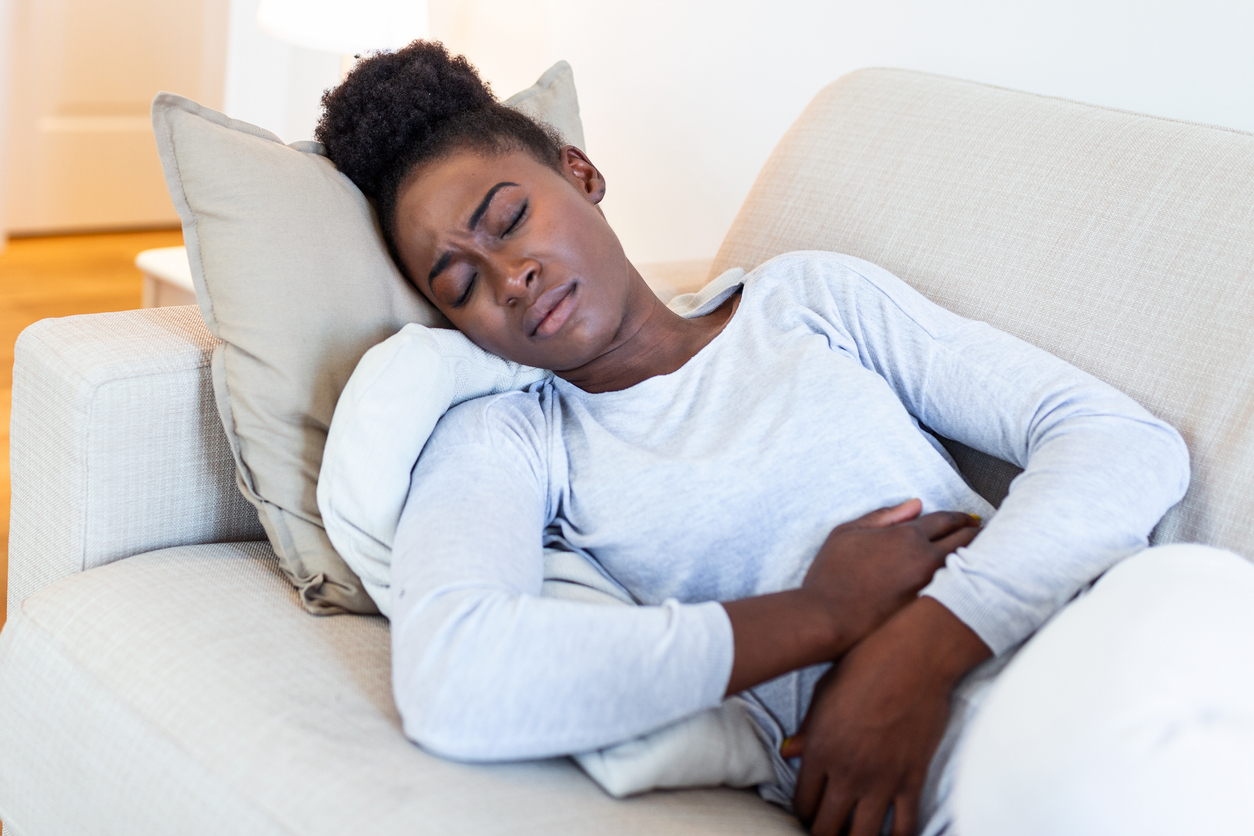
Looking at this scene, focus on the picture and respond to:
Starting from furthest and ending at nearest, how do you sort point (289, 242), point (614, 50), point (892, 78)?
point (614, 50), point (892, 78), point (289, 242)

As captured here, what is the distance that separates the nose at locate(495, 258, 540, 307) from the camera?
1.02 meters

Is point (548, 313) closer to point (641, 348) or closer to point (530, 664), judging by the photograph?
point (641, 348)

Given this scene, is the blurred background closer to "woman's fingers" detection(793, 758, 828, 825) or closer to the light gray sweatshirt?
the light gray sweatshirt

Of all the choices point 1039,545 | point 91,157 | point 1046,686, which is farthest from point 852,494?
point 91,157

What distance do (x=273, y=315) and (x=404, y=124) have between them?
0.84ft

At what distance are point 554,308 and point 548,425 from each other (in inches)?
4.5

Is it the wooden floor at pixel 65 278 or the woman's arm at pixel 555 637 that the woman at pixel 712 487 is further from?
the wooden floor at pixel 65 278

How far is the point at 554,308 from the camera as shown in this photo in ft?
3.41

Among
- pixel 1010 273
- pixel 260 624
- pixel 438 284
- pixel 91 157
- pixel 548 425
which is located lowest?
pixel 91 157

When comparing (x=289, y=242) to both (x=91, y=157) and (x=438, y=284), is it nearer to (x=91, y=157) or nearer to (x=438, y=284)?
(x=438, y=284)

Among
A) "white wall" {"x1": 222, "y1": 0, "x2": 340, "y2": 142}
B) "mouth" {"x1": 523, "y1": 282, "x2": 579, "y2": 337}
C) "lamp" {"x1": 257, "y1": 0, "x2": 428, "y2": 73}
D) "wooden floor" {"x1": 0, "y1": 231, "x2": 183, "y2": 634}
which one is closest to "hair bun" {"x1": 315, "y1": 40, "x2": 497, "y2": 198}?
"mouth" {"x1": 523, "y1": 282, "x2": 579, "y2": 337}

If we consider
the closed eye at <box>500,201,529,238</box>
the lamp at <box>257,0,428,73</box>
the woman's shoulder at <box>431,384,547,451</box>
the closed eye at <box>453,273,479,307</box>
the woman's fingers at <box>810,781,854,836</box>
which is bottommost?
the woman's fingers at <box>810,781,854,836</box>

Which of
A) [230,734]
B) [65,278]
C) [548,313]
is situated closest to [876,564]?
[548,313]

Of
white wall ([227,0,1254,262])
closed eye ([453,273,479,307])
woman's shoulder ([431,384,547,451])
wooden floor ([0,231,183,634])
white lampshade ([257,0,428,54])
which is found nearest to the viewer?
woman's shoulder ([431,384,547,451])
